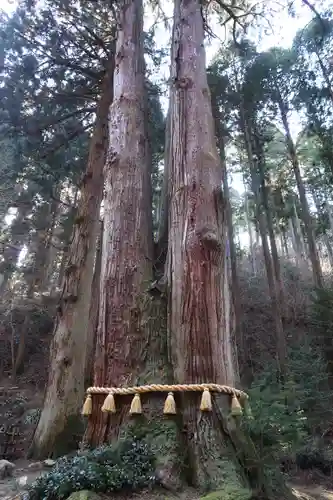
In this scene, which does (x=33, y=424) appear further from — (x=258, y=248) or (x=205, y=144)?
(x=258, y=248)

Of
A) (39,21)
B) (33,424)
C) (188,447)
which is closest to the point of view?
(188,447)

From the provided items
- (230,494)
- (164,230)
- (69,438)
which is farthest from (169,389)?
(69,438)

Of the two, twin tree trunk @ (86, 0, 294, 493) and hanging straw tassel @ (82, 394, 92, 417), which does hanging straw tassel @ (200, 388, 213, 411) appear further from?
hanging straw tassel @ (82, 394, 92, 417)

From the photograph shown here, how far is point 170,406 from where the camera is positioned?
81.4 inches

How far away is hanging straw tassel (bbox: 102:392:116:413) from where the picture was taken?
2.14 m

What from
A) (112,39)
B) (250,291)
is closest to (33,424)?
(112,39)

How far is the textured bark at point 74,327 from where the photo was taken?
4832mm

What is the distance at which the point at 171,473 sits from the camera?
1.89 m

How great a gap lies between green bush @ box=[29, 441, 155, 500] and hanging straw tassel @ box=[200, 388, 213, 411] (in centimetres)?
36

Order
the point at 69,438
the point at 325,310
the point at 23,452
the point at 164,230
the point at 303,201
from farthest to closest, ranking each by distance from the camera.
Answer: the point at 303,201 → the point at 325,310 → the point at 23,452 → the point at 69,438 → the point at 164,230

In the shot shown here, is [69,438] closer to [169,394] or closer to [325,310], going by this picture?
[169,394]

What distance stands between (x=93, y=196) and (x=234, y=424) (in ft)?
→ 15.6

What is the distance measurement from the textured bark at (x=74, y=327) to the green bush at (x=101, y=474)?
3.26m

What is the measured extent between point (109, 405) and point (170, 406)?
360mm
